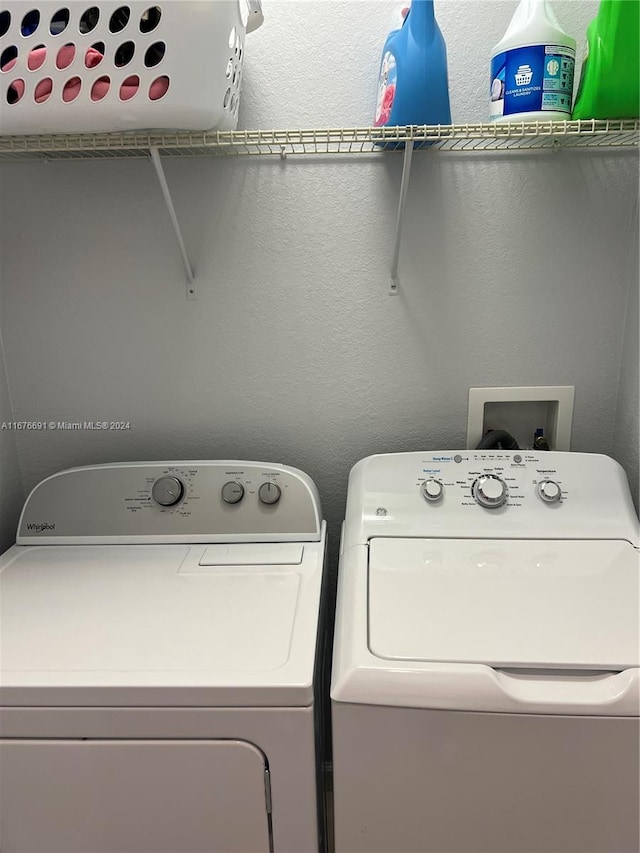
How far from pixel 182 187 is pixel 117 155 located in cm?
16

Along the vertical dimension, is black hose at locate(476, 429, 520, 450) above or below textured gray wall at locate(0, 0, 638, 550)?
below

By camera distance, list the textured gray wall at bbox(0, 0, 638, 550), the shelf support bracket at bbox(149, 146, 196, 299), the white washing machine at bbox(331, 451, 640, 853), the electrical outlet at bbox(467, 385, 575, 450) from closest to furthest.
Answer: the white washing machine at bbox(331, 451, 640, 853) < the shelf support bracket at bbox(149, 146, 196, 299) < the textured gray wall at bbox(0, 0, 638, 550) < the electrical outlet at bbox(467, 385, 575, 450)

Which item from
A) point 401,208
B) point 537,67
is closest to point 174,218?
point 401,208

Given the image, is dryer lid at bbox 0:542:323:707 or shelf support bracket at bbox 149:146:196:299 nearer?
dryer lid at bbox 0:542:323:707

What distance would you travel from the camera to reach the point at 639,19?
3.45 feet

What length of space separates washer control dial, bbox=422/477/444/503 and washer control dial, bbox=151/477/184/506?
56 cm

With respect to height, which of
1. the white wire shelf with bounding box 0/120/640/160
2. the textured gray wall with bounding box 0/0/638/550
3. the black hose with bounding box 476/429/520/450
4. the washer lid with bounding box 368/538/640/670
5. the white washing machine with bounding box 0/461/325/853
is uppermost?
the white wire shelf with bounding box 0/120/640/160

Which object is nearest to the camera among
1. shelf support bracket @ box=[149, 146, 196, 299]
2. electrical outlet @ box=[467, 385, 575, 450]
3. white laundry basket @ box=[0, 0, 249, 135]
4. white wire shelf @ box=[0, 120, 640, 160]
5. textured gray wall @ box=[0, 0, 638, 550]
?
white laundry basket @ box=[0, 0, 249, 135]

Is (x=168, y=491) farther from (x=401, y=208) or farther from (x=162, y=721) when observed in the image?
(x=401, y=208)

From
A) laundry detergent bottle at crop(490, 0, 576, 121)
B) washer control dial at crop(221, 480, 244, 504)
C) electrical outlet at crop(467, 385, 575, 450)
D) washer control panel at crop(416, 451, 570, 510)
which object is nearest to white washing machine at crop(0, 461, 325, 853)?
washer control dial at crop(221, 480, 244, 504)

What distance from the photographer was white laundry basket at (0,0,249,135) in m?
1.00

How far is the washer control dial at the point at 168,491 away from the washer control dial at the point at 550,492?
0.81m

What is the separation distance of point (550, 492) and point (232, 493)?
2.33 ft

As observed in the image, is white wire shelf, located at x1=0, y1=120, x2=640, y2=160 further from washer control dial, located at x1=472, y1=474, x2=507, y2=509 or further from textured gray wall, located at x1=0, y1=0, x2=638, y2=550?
washer control dial, located at x1=472, y1=474, x2=507, y2=509
